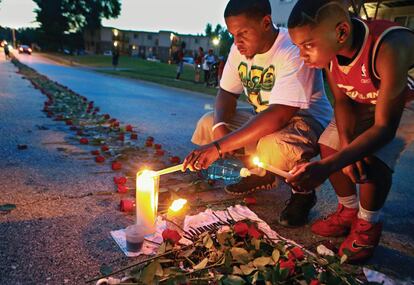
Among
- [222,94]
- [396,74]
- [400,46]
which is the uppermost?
[400,46]

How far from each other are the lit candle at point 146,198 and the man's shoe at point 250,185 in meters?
1.06

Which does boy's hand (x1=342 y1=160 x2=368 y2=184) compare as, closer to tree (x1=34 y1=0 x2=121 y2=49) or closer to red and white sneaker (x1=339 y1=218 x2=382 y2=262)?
red and white sneaker (x1=339 y1=218 x2=382 y2=262)

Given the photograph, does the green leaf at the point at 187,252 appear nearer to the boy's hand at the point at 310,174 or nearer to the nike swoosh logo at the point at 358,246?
the boy's hand at the point at 310,174

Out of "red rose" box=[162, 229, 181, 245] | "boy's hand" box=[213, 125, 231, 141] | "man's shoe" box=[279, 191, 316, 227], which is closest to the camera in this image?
"red rose" box=[162, 229, 181, 245]

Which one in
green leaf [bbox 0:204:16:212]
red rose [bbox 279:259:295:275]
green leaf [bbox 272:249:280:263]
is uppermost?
red rose [bbox 279:259:295:275]

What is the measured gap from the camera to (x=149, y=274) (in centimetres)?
160

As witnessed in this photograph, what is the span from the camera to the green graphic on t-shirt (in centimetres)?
283

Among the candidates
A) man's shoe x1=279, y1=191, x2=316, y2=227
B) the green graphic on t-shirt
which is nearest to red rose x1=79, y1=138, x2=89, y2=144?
the green graphic on t-shirt

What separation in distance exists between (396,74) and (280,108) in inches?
33.5

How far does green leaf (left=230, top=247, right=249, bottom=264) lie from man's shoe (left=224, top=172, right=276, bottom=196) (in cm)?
127

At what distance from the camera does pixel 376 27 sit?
80.7 inches

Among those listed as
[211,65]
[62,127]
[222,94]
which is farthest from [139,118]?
[211,65]

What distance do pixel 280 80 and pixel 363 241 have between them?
49.0 inches

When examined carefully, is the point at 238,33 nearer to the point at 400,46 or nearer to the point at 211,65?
the point at 400,46
